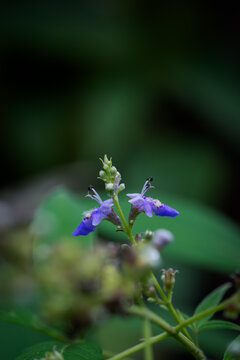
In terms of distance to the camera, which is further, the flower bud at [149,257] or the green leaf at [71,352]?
the green leaf at [71,352]

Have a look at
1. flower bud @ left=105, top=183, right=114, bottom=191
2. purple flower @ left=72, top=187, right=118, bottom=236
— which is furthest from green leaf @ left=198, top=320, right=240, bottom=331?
flower bud @ left=105, top=183, right=114, bottom=191

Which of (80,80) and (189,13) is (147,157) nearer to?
(80,80)

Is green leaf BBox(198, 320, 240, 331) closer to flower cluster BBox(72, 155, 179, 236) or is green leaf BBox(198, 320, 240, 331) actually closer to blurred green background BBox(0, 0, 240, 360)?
flower cluster BBox(72, 155, 179, 236)

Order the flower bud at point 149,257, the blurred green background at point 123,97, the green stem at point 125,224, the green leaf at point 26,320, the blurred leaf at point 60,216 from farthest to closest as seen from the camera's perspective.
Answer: the blurred green background at point 123,97
the blurred leaf at point 60,216
the green leaf at point 26,320
the green stem at point 125,224
the flower bud at point 149,257

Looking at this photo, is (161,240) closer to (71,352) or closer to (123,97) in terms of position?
(71,352)

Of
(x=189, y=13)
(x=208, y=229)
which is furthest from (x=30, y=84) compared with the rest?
(x=208, y=229)

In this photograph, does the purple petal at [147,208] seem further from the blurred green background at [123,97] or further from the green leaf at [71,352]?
the blurred green background at [123,97]

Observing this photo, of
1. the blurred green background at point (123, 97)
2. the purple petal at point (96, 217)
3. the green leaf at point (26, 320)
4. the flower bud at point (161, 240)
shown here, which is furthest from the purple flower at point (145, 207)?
the blurred green background at point (123, 97)
